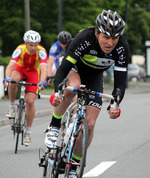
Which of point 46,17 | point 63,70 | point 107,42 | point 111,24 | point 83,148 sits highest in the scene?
point 111,24

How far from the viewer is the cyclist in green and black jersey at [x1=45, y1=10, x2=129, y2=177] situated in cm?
529

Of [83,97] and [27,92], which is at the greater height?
[83,97]

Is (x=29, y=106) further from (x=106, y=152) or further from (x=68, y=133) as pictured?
(x=68, y=133)

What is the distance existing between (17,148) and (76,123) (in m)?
4.19

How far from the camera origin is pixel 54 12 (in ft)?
103

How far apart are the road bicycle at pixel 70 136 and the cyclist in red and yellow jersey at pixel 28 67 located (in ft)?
10.5

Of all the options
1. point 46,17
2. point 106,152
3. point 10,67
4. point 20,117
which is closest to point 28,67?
point 10,67

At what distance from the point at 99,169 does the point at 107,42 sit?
7.76 feet

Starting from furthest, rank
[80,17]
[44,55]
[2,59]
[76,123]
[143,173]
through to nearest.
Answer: [80,17]
[2,59]
[44,55]
[143,173]
[76,123]

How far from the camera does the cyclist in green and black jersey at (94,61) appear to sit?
5293mm

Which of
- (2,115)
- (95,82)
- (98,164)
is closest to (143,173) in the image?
(98,164)

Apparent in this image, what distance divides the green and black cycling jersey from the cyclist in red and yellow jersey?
320 cm

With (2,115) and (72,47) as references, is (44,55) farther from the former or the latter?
(2,115)

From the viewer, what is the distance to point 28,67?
9492 millimetres
